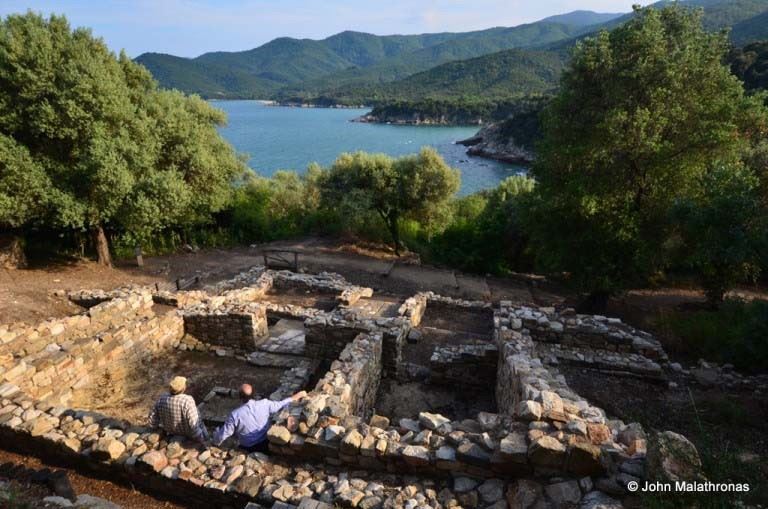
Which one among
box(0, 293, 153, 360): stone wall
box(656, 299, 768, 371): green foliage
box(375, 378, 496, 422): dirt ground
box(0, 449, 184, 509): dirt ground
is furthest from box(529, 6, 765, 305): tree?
box(0, 293, 153, 360): stone wall

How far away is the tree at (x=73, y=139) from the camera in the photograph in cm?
1507

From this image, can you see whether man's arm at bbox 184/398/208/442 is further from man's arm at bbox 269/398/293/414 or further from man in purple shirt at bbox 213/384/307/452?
man's arm at bbox 269/398/293/414

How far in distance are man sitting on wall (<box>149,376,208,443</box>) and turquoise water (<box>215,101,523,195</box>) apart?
166 ft

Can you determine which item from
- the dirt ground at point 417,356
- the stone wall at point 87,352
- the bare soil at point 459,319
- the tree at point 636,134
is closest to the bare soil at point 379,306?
the dirt ground at point 417,356

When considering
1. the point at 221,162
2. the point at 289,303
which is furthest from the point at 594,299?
the point at 221,162

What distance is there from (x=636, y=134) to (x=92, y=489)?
15.2 metres

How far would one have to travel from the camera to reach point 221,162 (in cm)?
2205

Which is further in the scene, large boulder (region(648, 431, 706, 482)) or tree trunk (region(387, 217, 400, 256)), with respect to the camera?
tree trunk (region(387, 217, 400, 256))

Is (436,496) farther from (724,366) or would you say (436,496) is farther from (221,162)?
(221,162)

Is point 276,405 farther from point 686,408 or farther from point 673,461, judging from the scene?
point 686,408

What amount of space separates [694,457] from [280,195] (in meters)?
29.5

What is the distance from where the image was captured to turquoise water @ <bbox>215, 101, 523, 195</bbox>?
76.8m

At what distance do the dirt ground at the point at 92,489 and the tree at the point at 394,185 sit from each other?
18671 millimetres

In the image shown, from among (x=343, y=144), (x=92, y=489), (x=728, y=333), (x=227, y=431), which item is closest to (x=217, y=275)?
(x=92, y=489)
